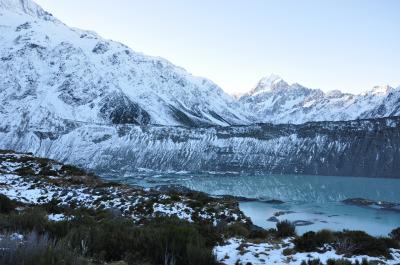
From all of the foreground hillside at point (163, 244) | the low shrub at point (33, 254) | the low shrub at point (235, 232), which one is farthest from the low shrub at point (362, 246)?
the low shrub at point (33, 254)

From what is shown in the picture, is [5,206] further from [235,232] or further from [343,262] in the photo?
→ [343,262]

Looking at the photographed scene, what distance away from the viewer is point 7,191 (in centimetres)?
2400

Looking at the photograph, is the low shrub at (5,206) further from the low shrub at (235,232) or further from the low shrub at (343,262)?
the low shrub at (343,262)

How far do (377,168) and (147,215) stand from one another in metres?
172

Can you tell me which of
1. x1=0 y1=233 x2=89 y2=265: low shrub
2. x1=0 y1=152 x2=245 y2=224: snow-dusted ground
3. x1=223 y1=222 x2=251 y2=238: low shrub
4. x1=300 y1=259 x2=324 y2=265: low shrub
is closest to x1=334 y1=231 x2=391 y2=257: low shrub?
x1=300 y1=259 x2=324 y2=265: low shrub

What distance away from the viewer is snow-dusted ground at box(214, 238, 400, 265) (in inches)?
463

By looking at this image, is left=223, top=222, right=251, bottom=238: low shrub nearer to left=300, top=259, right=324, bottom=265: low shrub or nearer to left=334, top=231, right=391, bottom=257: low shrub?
left=334, top=231, right=391, bottom=257: low shrub

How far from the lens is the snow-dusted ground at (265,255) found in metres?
11.8

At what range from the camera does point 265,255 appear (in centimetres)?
1238

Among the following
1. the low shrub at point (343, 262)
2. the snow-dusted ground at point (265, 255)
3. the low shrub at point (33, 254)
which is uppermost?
the low shrub at point (33, 254)

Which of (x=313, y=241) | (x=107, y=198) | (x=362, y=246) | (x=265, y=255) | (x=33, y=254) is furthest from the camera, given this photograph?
(x=107, y=198)

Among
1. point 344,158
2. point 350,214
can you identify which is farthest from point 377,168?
point 350,214

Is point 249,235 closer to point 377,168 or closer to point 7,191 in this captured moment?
point 7,191

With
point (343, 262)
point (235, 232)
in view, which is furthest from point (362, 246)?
point (235, 232)
